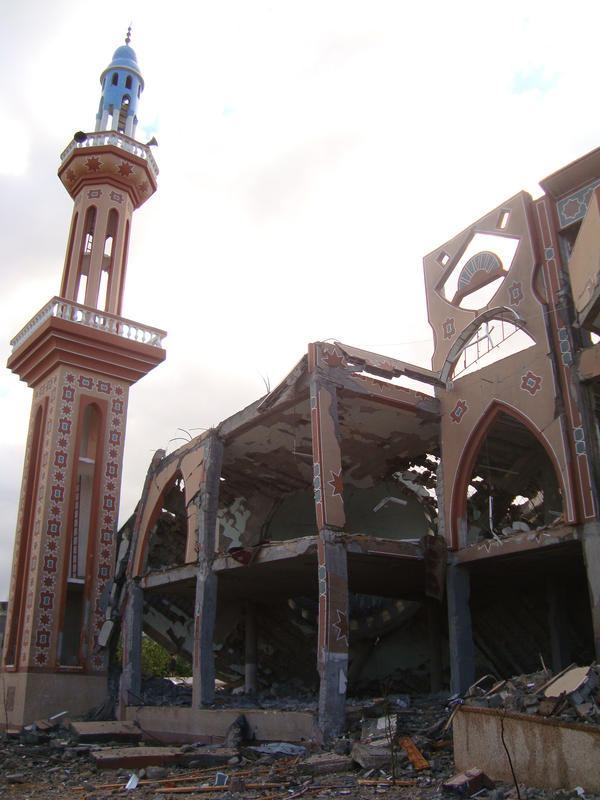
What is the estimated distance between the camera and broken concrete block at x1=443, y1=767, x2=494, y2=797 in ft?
23.7

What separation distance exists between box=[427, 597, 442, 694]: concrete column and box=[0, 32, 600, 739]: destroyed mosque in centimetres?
5

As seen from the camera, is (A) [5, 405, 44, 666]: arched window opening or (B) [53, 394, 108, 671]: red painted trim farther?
(A) [5, 405, 44, 666]: arched window opening

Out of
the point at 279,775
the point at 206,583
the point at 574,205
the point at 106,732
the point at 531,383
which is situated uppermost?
the point at 574,205

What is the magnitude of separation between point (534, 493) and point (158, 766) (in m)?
10.2

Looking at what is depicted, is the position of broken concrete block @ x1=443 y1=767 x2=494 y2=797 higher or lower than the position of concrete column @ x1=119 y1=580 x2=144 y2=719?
lower

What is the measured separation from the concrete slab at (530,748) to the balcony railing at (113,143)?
19.3 metres

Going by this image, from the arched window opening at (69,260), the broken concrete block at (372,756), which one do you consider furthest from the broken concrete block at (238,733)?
the arched window opening at (69,260)

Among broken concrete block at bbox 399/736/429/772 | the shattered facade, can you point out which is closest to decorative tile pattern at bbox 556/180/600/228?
the shattered facade

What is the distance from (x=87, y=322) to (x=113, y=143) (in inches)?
233

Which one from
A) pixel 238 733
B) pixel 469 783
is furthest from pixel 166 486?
pixel 469 783

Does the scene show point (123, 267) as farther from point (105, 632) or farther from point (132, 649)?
point (132, 649)

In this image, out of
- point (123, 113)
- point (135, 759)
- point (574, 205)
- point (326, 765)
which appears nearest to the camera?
point (326, 765)

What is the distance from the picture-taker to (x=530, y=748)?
23.8 ft

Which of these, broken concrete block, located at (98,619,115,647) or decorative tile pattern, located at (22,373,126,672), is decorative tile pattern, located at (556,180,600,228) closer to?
decorative tile pattern, located at (22,373,126,672)
